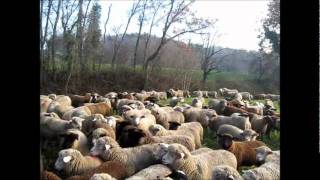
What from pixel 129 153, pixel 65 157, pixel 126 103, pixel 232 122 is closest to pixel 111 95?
pixel 126 103

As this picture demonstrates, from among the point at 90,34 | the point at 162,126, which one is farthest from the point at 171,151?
the point at 90,34

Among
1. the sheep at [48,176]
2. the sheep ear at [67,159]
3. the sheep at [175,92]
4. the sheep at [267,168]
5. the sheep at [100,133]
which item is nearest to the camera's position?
the sheep at [48,176]

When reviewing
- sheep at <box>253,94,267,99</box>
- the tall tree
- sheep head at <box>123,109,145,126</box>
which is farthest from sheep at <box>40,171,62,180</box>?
sheep at <box>253,94,267,99</box>

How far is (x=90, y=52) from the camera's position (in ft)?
10.8

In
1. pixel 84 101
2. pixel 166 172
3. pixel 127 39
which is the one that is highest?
pixel 127 39

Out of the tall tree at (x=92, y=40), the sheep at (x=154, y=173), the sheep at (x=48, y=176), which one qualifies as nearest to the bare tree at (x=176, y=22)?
the tall tree at (x=92, y=40)

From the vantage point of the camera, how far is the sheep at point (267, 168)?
2.91 metres

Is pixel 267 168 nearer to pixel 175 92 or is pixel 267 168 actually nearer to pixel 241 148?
pixel 241 148

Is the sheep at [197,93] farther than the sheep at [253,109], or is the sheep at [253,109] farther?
the sheep at [253,109]

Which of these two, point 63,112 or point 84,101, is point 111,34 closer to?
point 84,101

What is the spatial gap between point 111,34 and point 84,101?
705 millimetres

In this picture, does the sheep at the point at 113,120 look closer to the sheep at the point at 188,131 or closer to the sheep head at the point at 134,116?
the sheep head at the point at 134,116

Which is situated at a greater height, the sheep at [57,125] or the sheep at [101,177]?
the sheep at [57,125]

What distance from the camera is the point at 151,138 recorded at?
352 cm
